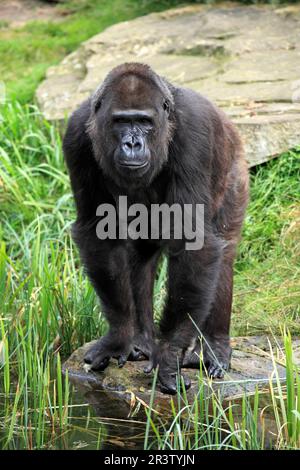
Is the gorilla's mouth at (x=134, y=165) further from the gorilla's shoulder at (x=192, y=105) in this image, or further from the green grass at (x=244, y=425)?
the green grass at (x=244, y=425)

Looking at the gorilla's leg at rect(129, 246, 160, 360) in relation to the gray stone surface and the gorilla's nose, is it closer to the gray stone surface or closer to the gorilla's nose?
the gorilla's nose

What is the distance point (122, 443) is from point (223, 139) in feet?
5.82

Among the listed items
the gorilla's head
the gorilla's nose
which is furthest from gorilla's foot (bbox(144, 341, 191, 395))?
the gorilla's nose

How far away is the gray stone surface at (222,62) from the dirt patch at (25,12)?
1632mm

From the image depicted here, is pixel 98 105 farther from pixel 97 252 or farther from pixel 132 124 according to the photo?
pixel 97 252

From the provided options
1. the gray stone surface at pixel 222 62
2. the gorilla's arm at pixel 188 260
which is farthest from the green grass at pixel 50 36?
the gorilla's arm at pixel 188 260

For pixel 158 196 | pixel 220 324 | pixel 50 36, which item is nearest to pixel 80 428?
pixel 220 324

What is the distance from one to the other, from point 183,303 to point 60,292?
0.95 meters

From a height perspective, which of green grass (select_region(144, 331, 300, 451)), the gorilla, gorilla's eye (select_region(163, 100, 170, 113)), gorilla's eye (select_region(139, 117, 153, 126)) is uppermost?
A: gorilla's eye (select_region(163, 100, 170, 113))

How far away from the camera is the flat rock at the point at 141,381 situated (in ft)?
14.7

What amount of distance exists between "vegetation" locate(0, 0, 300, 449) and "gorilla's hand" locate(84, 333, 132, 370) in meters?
0.21

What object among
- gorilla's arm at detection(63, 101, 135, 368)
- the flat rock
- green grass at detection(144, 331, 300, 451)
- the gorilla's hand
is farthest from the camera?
the gorilla's hand

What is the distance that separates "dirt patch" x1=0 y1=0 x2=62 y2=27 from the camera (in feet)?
36.3
